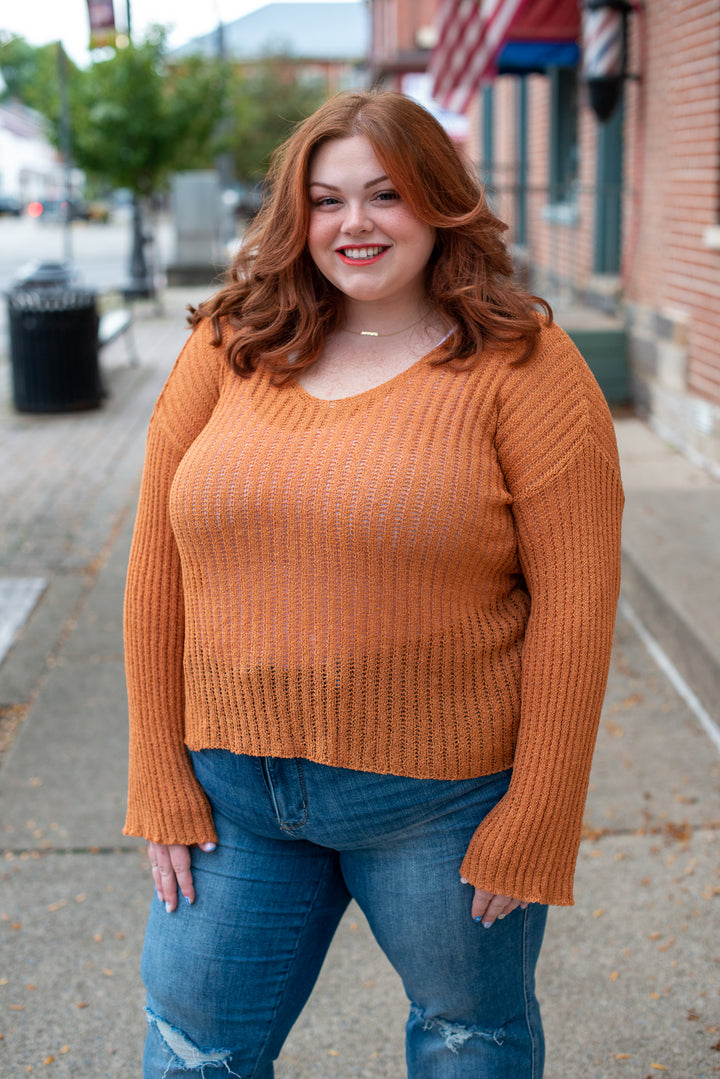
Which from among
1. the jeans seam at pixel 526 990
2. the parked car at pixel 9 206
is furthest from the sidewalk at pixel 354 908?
the parked car at pixel 9 206

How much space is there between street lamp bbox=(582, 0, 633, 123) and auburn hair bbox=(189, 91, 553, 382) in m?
7.00

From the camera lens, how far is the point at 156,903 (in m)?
1.83

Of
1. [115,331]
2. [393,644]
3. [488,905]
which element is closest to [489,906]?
[488,905]

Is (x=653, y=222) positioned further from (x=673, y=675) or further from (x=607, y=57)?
(x=673, y=675)

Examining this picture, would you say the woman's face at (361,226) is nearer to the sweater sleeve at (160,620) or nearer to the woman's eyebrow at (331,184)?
the woman's eyebrow at (331,184)

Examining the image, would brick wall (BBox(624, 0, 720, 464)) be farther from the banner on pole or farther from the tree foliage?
the tree foliage

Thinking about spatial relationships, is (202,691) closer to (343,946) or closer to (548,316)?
(548,316)

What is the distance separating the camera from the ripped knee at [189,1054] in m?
1.72

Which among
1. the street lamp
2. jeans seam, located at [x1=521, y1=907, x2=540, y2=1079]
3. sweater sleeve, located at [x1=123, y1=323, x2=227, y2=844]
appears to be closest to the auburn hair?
sweater sleeve, located at [x1=123, y1=323, x2=227, y2=844]

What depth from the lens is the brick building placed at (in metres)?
6.74

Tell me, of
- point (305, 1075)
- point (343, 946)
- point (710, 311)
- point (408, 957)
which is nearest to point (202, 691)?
point (408, 957)

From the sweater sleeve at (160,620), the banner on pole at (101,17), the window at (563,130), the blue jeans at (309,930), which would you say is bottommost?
the blue jeans at (309,930)

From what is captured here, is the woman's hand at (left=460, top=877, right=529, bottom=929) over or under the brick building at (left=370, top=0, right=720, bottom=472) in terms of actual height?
under

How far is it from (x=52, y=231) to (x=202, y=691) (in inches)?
1757
